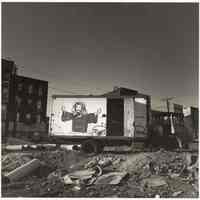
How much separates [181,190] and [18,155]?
7355 millimetres

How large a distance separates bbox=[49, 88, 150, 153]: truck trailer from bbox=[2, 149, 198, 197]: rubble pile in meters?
1.51

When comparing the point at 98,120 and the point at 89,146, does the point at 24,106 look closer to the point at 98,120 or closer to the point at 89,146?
the point at 98,120

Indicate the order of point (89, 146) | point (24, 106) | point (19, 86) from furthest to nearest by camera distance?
point (24, 106) → point (19, 86) → point (89, 146)

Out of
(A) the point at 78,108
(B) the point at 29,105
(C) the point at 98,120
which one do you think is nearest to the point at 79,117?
(A) the point at 78,108

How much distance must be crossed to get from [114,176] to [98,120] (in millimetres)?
4897

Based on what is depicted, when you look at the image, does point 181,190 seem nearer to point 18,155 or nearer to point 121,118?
point 121,118

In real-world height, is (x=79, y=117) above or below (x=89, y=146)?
above

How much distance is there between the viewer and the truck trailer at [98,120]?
13.2m

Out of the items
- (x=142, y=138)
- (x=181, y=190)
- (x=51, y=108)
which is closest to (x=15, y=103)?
(x=51, y=108)

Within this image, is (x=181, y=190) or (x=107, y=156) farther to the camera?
(x=107, y=156)

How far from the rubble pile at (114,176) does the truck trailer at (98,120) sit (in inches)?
59.6

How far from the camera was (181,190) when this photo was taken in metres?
7.65

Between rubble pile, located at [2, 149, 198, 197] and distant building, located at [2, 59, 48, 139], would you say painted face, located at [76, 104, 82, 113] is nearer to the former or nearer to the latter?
rubble pile, located at [2, 149, 198, 197]

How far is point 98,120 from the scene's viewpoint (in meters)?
13.4
